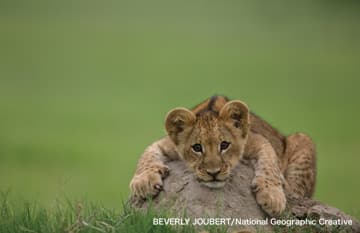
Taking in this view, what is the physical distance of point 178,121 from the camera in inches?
170

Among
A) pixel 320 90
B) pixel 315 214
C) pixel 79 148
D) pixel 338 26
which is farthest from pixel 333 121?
pixel 79 148

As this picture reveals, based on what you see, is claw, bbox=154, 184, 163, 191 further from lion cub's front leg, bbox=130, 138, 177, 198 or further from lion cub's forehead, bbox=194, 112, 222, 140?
lion cub's forehead, bbox=194, 112, 222, 140

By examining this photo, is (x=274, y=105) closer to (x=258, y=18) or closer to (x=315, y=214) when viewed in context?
(x=258, y=18)

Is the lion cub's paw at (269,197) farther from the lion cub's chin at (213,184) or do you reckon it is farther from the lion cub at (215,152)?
the lion cub's chin at (213,184)

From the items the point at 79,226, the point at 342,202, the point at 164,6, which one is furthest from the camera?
the point at 164,6

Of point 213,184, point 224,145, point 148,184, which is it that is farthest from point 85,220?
point 224,145

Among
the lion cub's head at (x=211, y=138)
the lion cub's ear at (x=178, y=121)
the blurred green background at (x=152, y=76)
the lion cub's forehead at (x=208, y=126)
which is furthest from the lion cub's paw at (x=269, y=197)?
the blurred green background at (x=152, y=76)

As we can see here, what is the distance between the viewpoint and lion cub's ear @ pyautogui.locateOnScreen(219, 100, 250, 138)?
4293mm

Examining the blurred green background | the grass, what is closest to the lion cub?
the grass

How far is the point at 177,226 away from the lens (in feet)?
13.6

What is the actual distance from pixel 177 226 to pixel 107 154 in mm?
887

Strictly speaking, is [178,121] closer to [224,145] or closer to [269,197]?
[224,145]

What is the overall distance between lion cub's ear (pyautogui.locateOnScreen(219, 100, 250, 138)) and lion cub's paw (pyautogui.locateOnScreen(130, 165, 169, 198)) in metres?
0.34

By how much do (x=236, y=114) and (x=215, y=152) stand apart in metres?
0.19
